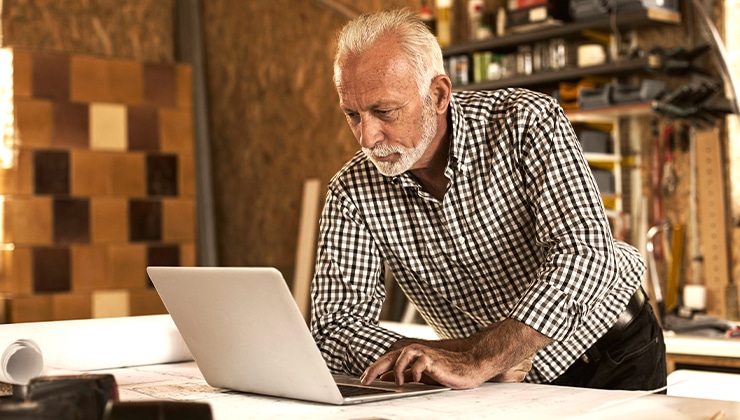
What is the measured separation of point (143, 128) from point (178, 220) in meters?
0.59

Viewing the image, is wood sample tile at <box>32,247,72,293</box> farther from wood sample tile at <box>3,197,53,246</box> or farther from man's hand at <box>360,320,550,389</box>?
man's hand at <box>360,320,550,389</box>

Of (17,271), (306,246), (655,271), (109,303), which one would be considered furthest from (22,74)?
(655,271)

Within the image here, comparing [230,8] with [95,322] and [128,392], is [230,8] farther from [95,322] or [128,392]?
[128,392]

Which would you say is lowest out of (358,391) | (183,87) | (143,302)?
(143,302)

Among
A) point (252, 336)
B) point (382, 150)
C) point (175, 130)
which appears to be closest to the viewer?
point (252, 336)

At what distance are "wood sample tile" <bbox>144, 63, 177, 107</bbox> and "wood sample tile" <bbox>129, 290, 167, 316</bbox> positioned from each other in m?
1.12

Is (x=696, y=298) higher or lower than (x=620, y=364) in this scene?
lower

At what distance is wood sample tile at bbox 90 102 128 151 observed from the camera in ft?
17.7

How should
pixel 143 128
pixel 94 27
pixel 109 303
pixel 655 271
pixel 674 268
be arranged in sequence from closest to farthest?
pixel 655 271 → pixel 674 268 → pixel 109 303 → pixel 143 128 → pixel 94 27

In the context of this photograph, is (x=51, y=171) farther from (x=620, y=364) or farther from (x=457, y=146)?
(x=620, y=364)

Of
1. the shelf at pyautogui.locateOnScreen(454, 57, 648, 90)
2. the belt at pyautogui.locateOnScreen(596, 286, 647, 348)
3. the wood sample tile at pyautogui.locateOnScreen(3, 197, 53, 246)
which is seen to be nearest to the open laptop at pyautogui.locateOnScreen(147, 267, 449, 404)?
the belt at pyautogui.locateOnScreen(596, 286, 647, 348)

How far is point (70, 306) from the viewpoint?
5312mm

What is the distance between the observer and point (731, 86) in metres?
3.34

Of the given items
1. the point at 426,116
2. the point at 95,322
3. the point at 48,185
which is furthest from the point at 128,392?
the point at 48,185
